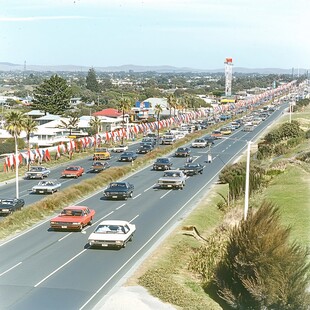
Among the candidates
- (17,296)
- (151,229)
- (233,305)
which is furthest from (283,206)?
(17,296)

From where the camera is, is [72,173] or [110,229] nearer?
[110,229]

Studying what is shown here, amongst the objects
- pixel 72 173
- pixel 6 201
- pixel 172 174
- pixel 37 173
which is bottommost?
pixel 37 173

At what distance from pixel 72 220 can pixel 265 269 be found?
49.2ft

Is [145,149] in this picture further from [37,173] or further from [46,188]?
[46,188]

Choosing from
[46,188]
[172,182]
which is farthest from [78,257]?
[172,182]

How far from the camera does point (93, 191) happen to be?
162 ft

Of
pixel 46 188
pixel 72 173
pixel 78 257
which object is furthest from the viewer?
pixel 72 173

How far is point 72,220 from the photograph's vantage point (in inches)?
1324

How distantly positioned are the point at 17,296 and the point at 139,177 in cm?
3748

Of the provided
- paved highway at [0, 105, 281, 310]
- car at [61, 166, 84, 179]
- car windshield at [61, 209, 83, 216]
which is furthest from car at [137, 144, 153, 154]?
car windshield at [61, 209, 83, 216]

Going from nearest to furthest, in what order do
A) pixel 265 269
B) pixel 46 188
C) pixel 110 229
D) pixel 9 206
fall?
pixel 265 269 < pixel 110 229 < pixel 9 206 < pixel 46 188

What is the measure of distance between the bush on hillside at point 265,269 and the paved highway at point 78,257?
15.4 feet

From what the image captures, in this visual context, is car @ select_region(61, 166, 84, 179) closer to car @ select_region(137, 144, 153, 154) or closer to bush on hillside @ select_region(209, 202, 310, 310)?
car @ select_region(137, 144, 153, 154)

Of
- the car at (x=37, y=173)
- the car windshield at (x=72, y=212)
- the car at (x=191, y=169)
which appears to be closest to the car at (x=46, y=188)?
the car at (x=37, y=173)
